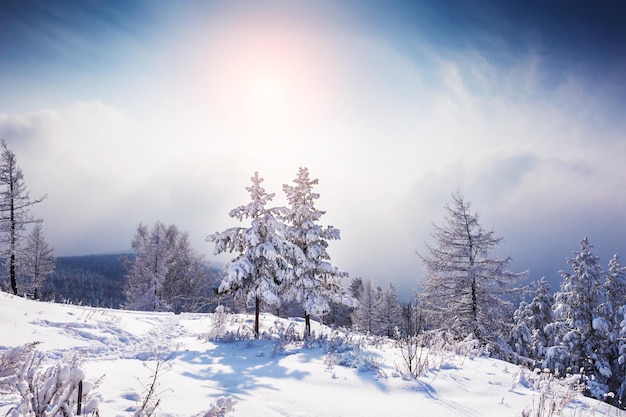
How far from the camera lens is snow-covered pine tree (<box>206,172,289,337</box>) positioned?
50.4ft

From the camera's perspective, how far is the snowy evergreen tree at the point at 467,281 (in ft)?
61.6

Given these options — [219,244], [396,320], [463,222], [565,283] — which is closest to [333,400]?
[219,244]

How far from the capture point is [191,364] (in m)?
8.48

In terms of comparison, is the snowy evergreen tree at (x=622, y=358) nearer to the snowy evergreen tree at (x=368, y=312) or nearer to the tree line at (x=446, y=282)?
the tree line at (x=446, y=282)

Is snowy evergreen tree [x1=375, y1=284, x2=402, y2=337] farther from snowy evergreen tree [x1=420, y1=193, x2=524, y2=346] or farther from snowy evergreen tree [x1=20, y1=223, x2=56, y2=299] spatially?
snowy evergreen tree [x1=20, y1=223, x2=56, y2=299]

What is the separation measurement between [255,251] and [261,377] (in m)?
8.69

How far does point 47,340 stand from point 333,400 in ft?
23.8

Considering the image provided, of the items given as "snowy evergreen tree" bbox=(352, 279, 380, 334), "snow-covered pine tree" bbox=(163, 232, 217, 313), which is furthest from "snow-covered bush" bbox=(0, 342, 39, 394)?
"snowy evergreen tree" bbox=(352, 279, 380, 334)

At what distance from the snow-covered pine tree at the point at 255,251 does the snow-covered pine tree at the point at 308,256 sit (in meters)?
1.05

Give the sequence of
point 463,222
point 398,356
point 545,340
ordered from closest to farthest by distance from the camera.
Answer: point 398,356
point 463,222
point 545,340

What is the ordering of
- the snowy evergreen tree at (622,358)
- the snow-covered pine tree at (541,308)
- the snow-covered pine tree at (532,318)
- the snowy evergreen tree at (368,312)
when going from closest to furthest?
the snowy evergreen tree at (622,358) → the snow-covered pine tree at (532,318) → the snow-covered pine tree at (541,308) → the snowy evergreen tree at (368,312)

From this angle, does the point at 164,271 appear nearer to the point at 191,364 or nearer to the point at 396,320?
the point at 191,364

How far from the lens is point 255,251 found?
1559 cm

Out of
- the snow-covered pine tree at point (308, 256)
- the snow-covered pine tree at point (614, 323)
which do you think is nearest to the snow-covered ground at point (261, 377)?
the snow-covered pine tree at point (308, 256)
